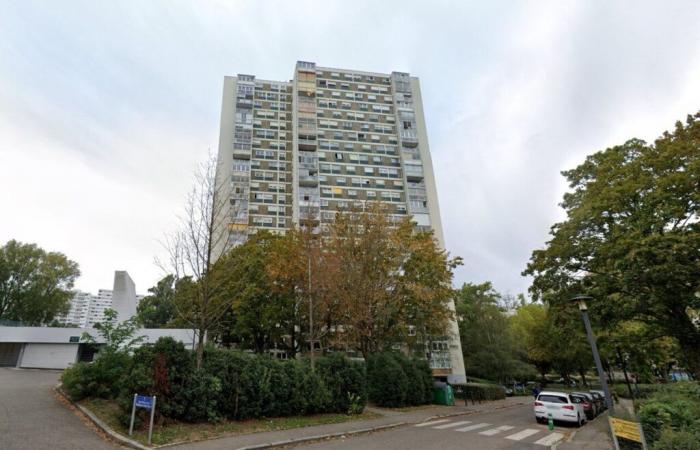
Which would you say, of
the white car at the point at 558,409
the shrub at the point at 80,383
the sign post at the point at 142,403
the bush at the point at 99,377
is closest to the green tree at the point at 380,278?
the white car at the point at 558,409

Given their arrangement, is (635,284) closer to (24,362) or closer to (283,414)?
(283,414)

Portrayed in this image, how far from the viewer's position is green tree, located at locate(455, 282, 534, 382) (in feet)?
129

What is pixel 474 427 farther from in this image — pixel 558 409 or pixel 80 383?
pixel 80 383

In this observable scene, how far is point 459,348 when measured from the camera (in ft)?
136

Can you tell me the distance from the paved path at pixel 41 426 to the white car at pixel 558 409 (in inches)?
680

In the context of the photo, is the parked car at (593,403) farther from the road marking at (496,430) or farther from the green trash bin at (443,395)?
the road marking at (496,430)

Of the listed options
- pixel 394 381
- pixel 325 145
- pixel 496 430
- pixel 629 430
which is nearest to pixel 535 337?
pixel 394 381

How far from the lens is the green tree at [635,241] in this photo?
573 inches

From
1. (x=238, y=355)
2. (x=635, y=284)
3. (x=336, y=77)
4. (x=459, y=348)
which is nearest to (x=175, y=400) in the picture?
(x=238, y=355)

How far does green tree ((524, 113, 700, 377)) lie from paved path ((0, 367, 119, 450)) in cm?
1948

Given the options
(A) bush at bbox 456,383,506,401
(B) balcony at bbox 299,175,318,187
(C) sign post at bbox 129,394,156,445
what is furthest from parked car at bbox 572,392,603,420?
(B) balcony at bbox 299,175,318,187

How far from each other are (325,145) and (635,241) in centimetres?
4118

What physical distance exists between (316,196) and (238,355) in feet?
112

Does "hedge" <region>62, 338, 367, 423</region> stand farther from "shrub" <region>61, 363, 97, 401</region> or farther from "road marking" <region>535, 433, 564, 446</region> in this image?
"road marking" <region>535, 433, 564, 446</region>
